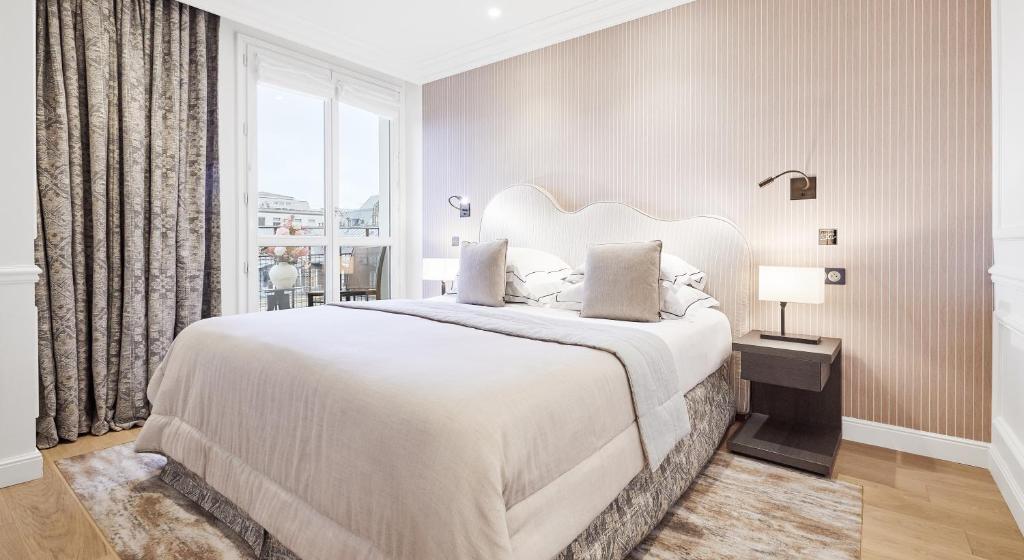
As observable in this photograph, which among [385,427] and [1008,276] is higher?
[1008,276]

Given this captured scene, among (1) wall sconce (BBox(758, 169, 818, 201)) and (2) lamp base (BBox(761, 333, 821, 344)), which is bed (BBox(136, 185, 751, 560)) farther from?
(1) wall sconce (BBox(758, 169, 818, 201))

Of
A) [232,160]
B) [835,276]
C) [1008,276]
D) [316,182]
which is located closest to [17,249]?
[232,160]

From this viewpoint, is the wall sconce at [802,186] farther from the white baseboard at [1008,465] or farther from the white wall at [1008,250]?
the white baseboard at [1008,465]

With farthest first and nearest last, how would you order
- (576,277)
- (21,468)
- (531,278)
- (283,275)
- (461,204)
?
1. (461,204)
2. (283,275)
3. (531,278)
4. (576,277)
5. (21,468)

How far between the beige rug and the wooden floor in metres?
0.06

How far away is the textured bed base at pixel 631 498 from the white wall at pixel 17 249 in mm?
659

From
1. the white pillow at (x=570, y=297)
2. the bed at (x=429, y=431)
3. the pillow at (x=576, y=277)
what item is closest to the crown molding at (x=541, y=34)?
the pillow at (x=576, y=277)

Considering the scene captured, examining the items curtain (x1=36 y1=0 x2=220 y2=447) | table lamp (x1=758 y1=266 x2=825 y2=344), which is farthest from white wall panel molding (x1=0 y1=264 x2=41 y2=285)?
table lamp (x1=758 y1=266 x2=825 y2=344)

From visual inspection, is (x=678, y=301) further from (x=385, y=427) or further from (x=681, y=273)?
(x=385, y=427)

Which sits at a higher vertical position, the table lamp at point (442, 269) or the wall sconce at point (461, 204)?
the wall sconce at point (461, 204)

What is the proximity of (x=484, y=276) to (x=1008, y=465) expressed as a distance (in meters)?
2.55

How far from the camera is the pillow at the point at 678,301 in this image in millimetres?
2633

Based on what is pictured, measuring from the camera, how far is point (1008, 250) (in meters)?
2.05

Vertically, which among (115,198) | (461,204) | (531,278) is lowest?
(531,278)
